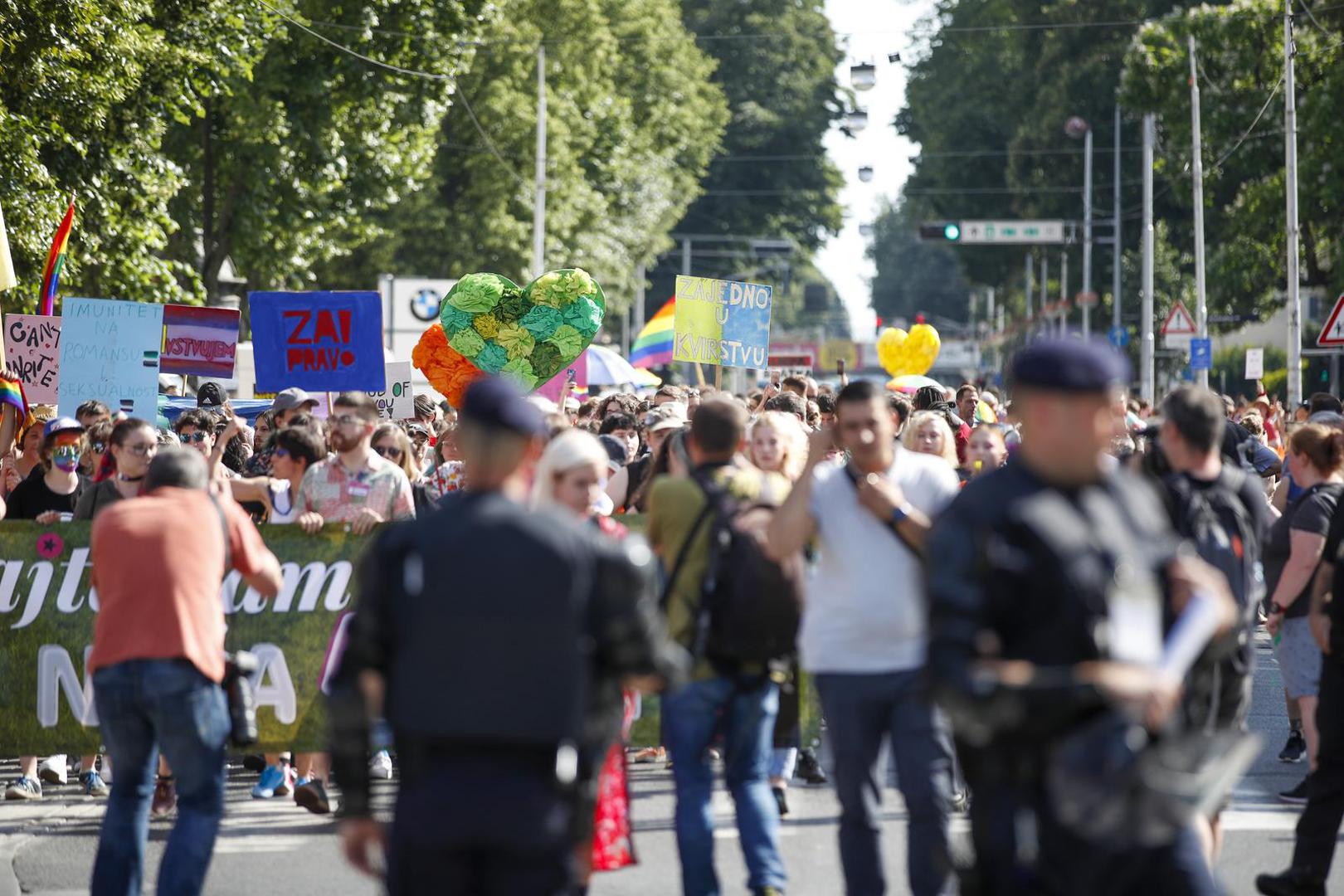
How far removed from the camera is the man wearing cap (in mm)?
11820

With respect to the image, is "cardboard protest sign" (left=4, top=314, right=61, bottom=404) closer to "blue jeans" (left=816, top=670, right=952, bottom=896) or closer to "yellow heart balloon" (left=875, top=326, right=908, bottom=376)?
"blue jeans" (left=816, top=670, right=952, bottom=896)

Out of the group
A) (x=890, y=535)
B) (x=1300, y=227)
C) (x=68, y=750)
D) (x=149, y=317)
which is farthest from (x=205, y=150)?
(x=890, y=535)

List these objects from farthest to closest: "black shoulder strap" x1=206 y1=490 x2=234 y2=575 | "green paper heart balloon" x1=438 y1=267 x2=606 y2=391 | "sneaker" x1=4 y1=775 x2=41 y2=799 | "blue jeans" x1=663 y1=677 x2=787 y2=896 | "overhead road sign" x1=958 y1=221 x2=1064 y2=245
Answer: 1. "overhead road sign" x1=958 y1=221 x2=1064 y2=245
2. "green paper heart balloon" x1=438 y1=267 x2=606 y2=391
3. "sneaker" x1=4 y1=775 x2=41 y2=799
4. "black shoulder strap" x1=206 y1=490 x2=234 y2=575
5. "blue jeans" x1=663 y1=677 x2=787 y2=896

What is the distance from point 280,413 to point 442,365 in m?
6.89

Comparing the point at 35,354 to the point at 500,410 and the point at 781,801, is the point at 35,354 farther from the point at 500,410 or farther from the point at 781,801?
the point at 500,410

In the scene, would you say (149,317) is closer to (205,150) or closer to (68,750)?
A: (68,750)

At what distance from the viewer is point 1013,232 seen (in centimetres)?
5556

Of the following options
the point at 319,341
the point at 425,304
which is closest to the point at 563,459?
the point at 319,341

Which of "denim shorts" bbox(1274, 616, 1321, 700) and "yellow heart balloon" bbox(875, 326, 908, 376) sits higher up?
"yellow heart balloon" bbox(875, 326, 908, 376)

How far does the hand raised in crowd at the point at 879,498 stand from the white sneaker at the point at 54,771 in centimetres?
521

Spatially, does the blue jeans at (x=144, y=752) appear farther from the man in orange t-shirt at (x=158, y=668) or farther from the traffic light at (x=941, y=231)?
the traffic light at (x=941, y=231)

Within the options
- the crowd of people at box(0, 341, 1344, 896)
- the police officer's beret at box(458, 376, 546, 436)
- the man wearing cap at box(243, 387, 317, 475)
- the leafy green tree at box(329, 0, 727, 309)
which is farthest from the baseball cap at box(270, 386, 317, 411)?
the leafy green tree at box(329, 0, 727, 309)

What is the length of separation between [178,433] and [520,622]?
29.6ft

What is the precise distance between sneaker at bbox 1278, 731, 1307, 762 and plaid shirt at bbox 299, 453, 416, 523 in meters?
4.60
